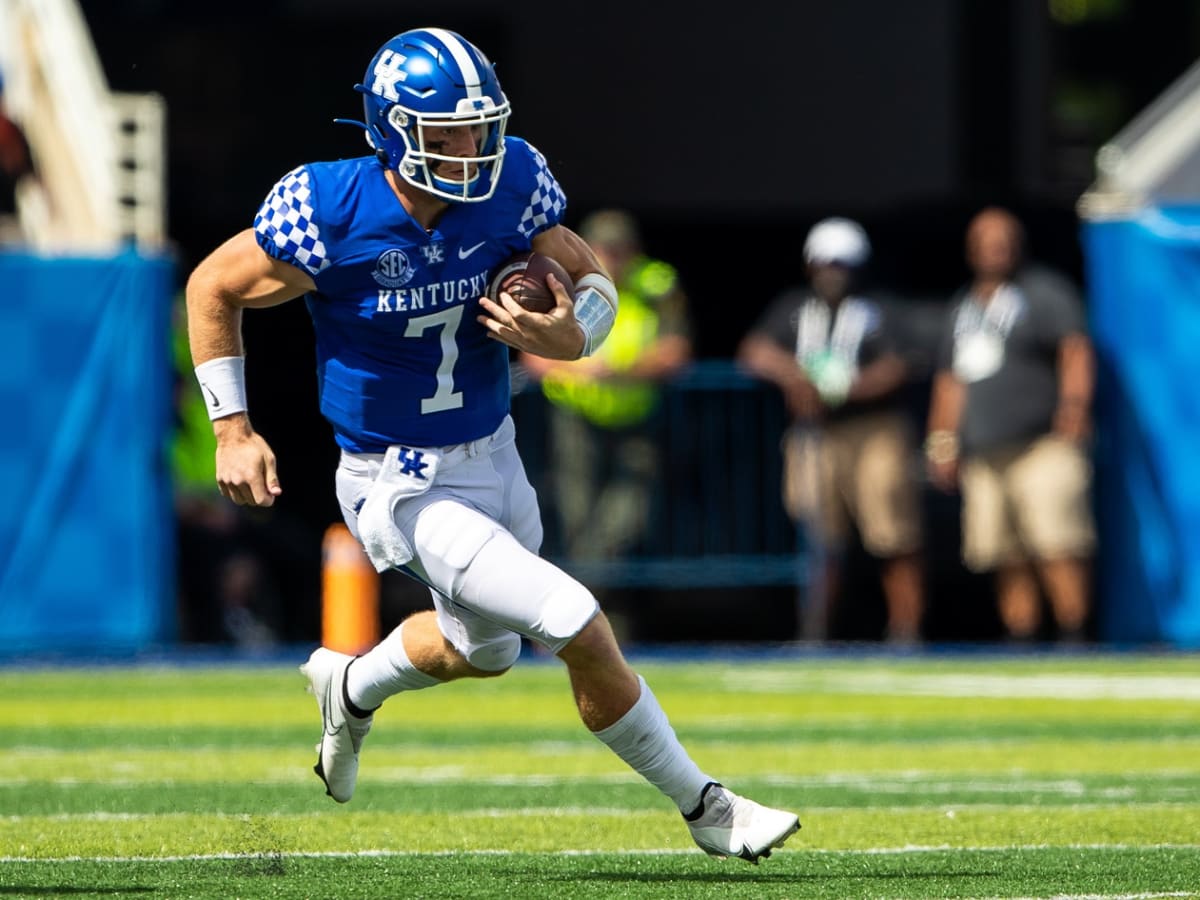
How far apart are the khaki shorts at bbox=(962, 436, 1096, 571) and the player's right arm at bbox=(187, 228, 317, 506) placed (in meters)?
6.96

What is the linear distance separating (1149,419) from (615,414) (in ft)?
8.98

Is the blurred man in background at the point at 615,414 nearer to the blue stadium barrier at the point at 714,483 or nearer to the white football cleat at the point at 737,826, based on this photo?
the blue stadium barrier at the point at 714,483

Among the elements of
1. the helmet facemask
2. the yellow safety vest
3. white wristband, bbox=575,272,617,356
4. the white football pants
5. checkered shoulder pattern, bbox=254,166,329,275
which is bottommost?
the yellow safety vest

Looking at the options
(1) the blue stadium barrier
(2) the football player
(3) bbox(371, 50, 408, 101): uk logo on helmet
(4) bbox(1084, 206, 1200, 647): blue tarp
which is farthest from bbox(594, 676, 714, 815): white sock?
(4) bbox(1084, 206, 1200, 647): blue tarp

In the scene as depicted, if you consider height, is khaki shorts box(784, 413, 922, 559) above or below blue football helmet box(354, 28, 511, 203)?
below

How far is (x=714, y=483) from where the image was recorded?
42.0 ft

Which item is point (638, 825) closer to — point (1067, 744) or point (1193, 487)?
point (1067, 744)

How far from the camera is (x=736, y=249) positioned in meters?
16.4

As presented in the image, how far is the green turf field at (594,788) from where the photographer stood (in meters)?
5.18

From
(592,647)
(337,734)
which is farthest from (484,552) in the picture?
(337,734)

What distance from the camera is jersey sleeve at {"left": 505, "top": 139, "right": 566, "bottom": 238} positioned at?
5586mm

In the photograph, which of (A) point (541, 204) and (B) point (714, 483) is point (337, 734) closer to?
(A) point (541, 204)

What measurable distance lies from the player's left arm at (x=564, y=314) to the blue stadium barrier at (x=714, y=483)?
6932mm

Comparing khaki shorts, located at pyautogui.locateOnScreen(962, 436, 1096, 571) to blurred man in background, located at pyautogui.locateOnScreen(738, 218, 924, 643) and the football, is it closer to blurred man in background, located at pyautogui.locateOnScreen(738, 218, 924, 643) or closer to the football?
blurred man in background, located at pyautogui.locateOnScreen(738, 218, 924, 643)
